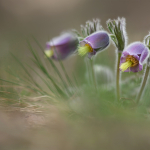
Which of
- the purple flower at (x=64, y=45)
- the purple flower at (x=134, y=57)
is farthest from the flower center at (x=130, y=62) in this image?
the purple flower at (x=64, y=45)

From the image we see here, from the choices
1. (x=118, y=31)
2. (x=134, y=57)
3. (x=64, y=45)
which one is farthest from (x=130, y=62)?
(x=64, y=45)

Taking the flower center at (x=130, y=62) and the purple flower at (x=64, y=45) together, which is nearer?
the flower center at (x=130, y=62)

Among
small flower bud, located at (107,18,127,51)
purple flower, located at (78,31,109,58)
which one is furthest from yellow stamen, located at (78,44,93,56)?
small flower bud, located at (107,18,127,51)

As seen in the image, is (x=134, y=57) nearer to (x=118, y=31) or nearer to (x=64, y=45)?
(x=118, y=31)

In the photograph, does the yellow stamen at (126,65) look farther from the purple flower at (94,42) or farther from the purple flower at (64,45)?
the purple flower at (64,45)

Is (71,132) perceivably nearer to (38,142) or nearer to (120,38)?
(38,142)

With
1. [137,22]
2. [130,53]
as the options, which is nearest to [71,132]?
[130,53]
